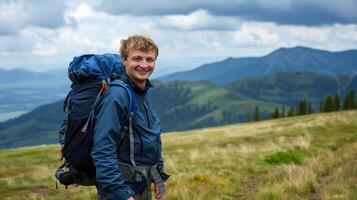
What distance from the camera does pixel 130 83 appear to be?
5434 millimetres

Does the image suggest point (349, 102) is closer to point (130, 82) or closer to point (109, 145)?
point (130, 82)

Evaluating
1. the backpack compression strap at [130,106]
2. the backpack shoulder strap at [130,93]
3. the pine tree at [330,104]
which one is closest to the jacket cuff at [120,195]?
the backpack compression strap at [130,106]

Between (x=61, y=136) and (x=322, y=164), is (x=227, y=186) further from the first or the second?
(x=61, y=136)

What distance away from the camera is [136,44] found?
5395 millimetres

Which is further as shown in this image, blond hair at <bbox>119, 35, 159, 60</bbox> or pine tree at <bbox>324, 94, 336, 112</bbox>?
pine tree at <bbox>324, 94, 336, 112</bbox>

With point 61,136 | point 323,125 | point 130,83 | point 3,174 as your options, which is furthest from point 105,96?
point 323,125

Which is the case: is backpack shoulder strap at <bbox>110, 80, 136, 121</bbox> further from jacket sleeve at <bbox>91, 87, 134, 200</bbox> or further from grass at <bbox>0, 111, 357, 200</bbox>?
grass at <bbox>0, 111, 357, 200</bbox>

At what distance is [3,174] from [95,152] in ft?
60.1

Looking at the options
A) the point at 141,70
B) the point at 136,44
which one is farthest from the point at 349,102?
the point at 136,44

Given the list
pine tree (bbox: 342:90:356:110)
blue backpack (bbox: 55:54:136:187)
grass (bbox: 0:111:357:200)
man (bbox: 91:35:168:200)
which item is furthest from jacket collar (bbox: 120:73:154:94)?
pine tree (bbox: 342:90:356:110)

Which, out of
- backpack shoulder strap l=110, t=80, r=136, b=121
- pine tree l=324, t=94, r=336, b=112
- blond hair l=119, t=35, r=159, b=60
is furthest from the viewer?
pine tree l=324, t=94, r=336, b=112

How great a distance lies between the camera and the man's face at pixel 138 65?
545cm

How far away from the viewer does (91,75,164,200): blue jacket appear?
4.93 meters

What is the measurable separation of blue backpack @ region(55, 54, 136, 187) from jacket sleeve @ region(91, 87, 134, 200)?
158 mm
